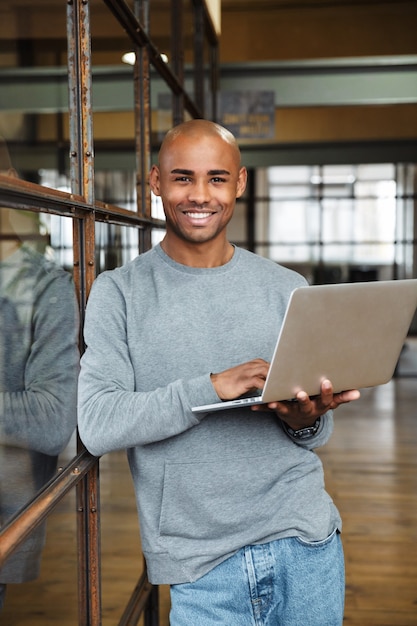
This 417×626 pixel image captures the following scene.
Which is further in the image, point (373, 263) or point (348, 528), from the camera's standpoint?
point (373, 263)

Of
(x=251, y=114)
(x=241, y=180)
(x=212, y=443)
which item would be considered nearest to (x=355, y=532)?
(x=212, y=443)

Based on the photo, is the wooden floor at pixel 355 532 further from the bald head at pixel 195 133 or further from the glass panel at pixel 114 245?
the bald head at pixel 195 133

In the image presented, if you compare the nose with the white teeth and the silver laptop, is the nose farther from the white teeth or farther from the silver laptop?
the silver laptop

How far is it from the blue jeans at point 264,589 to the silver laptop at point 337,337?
320mm

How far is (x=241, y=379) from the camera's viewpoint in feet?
3.89

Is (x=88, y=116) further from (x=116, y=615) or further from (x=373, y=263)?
(x=373, y=263)

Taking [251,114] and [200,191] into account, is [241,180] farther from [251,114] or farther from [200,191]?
[251,114]

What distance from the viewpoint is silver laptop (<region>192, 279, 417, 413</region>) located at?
1.13 metres

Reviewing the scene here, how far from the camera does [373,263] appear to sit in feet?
29.8

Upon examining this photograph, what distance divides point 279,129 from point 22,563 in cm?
655

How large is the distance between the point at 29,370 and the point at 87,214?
421 millimetres

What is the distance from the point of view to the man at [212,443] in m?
1.33

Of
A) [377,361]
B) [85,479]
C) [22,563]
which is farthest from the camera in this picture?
[85,479]

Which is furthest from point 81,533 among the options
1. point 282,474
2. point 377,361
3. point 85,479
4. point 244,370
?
point 377,361
